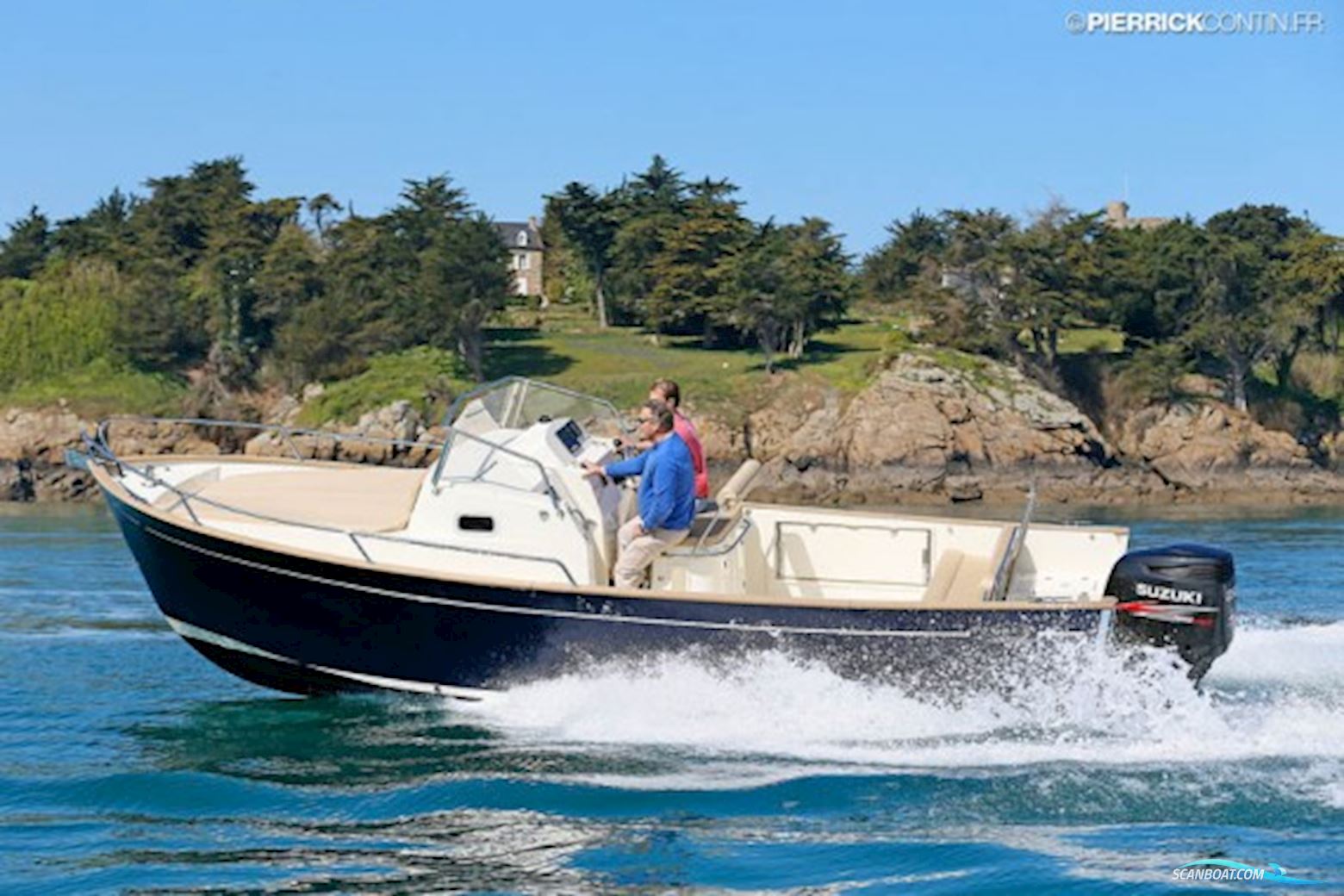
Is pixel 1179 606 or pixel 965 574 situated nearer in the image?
pixel 1179 606

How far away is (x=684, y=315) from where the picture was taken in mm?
63031

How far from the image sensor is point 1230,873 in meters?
8.21

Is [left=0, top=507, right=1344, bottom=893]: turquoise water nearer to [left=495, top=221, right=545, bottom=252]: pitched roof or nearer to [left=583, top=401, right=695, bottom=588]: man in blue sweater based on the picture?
[left=583, top=401, right=695, bottom=588]: man in blue sweater

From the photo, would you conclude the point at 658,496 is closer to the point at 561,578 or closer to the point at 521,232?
the point at 561,578

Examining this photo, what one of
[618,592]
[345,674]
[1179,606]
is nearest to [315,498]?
[345,674]

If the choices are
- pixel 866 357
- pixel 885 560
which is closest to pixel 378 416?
pixel 866 357

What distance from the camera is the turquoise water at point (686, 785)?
28.2 feet

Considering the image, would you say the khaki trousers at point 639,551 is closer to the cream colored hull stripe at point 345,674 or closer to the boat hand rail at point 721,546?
the boat hand rail at point 721,546

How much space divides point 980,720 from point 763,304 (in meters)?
47.5

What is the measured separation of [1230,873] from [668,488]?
15.3ft

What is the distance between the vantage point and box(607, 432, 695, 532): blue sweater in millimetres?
11664

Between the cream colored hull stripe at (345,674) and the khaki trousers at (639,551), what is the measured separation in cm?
122

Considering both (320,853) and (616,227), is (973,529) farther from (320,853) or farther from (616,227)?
(616,227)

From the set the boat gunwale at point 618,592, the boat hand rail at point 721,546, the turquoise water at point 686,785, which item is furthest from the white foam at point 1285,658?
the boat hand rail at point 721,546
